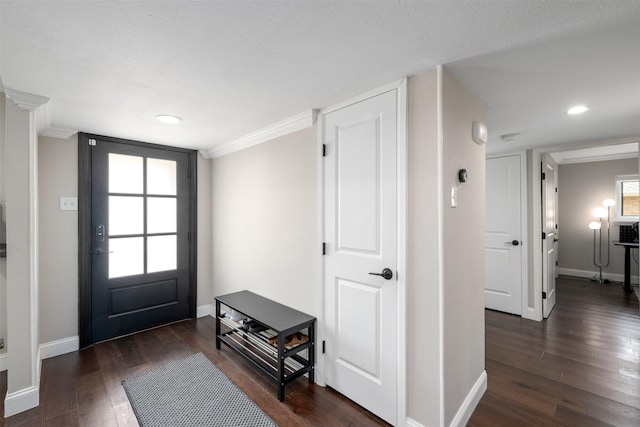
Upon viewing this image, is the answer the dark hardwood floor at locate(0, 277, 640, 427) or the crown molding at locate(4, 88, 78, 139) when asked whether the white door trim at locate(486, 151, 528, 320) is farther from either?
the crown molding at locate(4, 88, 78, 139)

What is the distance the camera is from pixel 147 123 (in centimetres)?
257

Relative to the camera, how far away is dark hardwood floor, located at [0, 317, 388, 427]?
6.10 ft

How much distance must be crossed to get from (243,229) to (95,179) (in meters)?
1.58

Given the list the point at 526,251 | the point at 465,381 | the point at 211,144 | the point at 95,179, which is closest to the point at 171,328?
the point at 95,179

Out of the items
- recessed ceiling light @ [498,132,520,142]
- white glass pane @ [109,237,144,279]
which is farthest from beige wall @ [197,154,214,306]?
recessed ceiling light @ [498,132,520,142]

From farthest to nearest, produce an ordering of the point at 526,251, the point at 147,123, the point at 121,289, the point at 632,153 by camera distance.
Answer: the point at 632,153 → the point at 526,251 → the point at 121,289 → the point at 147,123

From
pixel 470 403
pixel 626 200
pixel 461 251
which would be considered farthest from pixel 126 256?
pixel 626 200

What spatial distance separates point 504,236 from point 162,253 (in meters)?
4.35

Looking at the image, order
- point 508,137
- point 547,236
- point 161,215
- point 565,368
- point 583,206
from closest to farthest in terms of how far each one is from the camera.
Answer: point 565,368, point 508,137, point 161,215, point 547,236, point 583,206

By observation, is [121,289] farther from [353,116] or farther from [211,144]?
[353,116]

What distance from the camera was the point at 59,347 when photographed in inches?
108

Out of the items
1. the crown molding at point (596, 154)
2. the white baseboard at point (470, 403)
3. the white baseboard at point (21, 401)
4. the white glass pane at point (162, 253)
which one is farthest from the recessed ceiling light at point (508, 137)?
the white baseboard at point (21, 401)

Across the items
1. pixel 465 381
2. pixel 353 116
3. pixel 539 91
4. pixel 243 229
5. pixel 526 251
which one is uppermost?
pixel 539 91

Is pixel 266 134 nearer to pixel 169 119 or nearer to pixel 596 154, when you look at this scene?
pixel 169 119
